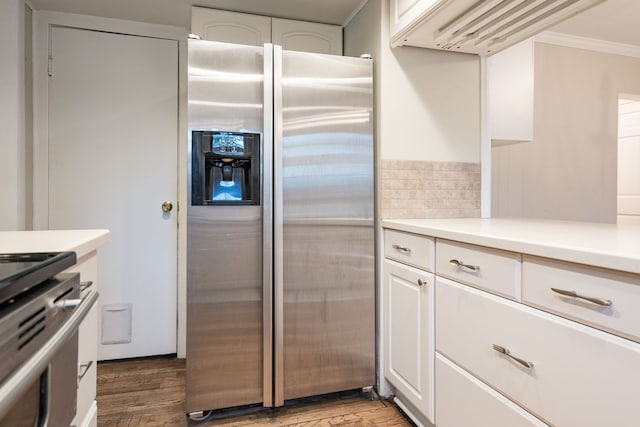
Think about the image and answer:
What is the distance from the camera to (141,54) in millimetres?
2252

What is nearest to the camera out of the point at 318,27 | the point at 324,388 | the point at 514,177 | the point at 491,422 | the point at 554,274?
the point at 554,274

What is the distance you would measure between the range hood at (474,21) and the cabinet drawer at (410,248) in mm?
946

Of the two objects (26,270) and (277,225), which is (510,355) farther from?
(26,270)

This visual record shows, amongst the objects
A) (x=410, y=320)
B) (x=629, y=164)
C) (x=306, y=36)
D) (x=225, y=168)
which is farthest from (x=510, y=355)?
(x=629, y=164)

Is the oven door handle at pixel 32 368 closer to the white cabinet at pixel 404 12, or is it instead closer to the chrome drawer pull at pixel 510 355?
the chrome drawer pull at pixel 510 355

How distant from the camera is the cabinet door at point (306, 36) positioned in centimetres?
210

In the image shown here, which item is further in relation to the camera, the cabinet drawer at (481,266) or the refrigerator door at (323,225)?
the refrigerator door at (323,225)

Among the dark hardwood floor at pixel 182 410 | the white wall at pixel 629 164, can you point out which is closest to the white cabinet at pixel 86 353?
the dark hardwood floor at pixel 182 410

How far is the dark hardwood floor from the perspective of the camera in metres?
1.64

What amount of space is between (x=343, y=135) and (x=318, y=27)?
877 mm

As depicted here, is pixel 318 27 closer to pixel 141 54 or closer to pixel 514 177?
pixel 141 54

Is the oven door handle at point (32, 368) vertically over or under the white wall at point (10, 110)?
under

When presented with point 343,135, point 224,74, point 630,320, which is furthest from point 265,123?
point 630,320

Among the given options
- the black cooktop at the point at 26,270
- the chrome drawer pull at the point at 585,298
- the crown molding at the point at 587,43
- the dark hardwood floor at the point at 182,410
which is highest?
the crown molding at the point at 587,43
